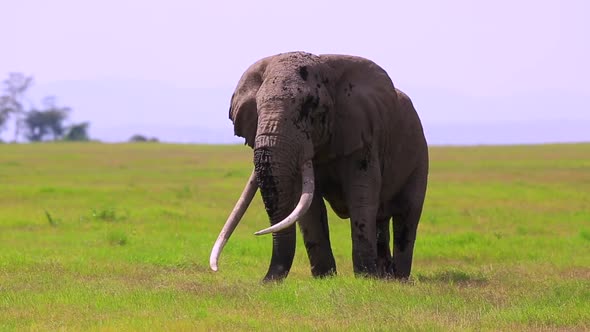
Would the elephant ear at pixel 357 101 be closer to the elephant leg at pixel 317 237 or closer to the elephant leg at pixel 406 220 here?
the elephant leg at pixel 317 237

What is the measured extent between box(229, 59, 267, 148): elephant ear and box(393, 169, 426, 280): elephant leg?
3.14 m

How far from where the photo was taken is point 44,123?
12850 centimetres

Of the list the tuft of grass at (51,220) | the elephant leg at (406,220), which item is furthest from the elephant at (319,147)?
the tuft of grass at (51,220)

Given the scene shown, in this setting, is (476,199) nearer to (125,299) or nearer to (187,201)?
(187,201)

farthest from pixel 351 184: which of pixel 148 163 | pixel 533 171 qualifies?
pixel 148 163

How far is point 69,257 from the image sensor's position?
15867 mm

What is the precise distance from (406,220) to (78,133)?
106098mm

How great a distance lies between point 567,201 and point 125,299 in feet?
56.6

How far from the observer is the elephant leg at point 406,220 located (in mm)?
14609

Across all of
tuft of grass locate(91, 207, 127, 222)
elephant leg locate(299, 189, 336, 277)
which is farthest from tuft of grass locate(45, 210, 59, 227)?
elephant leg locate(299, 189, 336, 277)

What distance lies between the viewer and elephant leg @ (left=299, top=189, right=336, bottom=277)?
13.0 metres

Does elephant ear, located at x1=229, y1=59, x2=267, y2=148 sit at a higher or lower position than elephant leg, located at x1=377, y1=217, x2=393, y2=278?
higher

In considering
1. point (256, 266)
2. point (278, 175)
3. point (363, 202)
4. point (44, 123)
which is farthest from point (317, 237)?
point (44, 123)

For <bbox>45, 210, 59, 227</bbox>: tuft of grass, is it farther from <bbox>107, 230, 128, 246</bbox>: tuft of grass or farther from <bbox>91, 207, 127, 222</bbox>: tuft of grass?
<bbox>107, 230, 128, 246</bbox>: tuft of grass
